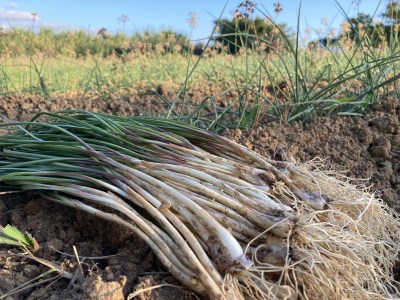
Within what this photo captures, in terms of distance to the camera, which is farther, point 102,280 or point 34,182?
point 34,182

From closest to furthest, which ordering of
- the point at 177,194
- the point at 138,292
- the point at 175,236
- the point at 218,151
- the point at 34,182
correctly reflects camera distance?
1. the point at 138,292
2. the point at 175,236
3. the point at 177,194
4. the point at 34,182
5. the point at 218,151

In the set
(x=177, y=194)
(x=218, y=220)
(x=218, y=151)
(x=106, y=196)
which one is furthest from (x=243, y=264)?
(x=218, y=151)

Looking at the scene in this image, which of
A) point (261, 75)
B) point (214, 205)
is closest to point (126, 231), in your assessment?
point (214, 205)

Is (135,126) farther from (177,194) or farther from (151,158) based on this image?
(177,194)

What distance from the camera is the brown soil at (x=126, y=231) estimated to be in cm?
120

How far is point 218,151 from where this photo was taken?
66.2 inches

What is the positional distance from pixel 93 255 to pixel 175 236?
0.98 feet

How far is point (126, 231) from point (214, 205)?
29 cm

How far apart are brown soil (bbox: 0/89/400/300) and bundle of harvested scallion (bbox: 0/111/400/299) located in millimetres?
72

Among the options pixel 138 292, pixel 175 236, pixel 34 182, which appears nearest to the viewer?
pixel 138 292

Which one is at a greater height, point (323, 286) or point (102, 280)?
point (323, 286)

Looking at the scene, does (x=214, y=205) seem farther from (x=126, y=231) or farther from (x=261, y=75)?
(x=261, y=75)

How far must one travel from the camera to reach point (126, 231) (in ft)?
4.51

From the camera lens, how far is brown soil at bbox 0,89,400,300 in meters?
1.20
